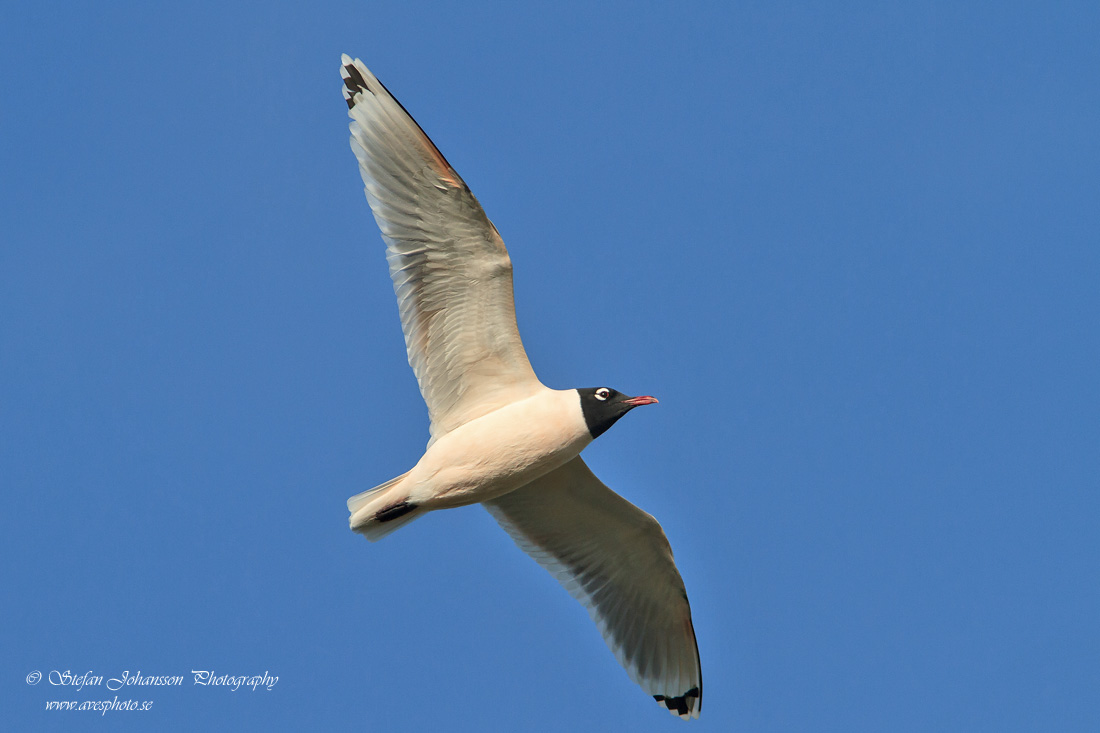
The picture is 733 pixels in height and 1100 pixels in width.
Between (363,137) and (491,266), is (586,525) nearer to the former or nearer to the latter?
(491,266)

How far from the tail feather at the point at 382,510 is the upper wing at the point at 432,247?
1.07 m

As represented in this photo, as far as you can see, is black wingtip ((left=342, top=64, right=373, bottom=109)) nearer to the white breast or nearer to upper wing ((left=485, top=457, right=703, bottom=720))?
the white breast

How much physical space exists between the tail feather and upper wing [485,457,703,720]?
4.69ft

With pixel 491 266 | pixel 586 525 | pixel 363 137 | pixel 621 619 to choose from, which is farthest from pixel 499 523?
pixel 363 137

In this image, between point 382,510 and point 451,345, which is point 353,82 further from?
point 382,510

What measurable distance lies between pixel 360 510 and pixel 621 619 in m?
3.10

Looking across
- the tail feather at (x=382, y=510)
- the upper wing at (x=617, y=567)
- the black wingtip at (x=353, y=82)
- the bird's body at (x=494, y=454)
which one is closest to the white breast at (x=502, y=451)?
the bird's body at (x=494, y=454)

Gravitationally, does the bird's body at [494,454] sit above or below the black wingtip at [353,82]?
below

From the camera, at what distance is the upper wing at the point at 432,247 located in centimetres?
916

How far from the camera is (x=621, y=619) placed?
36.4 feet

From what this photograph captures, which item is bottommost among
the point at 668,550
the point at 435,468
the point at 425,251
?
the point at 668,550

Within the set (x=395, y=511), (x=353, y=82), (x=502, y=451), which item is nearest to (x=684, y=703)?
(x=502, y=451)

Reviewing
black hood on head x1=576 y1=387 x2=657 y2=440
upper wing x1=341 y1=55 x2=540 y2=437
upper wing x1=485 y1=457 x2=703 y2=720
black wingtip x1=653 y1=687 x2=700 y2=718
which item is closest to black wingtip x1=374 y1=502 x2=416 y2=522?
upper wing x1=341 y1=55 x2=540 y2=437

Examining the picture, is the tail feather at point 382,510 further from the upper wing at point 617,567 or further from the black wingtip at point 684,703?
the black wingtip at point 684,703
